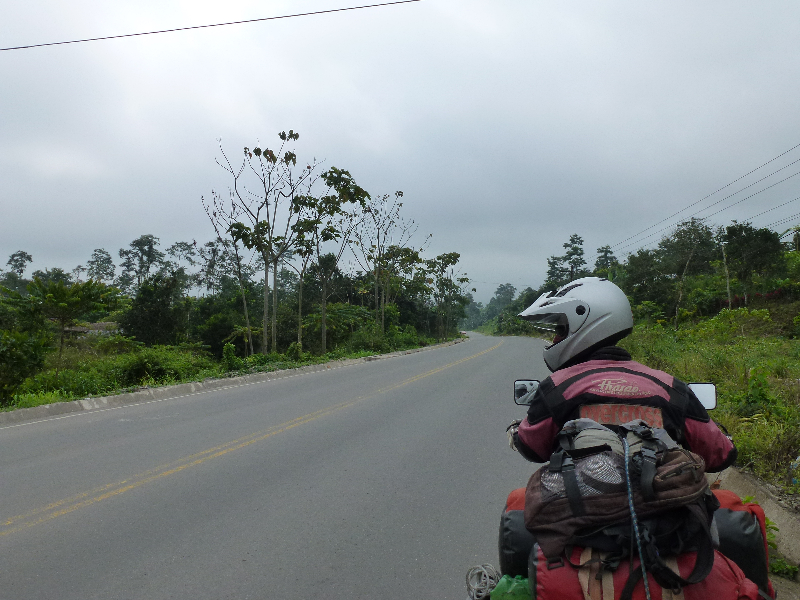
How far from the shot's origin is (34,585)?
366 cm

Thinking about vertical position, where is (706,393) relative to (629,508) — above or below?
above

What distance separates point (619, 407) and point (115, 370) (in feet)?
51.6

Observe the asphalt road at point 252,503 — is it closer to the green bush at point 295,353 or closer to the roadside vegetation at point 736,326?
the roadside vegetation at point 736,326

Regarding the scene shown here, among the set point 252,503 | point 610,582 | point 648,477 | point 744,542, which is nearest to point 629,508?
point 648,477

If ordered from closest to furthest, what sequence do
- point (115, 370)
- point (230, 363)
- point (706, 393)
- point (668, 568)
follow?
point (668, 568) < point (706, 393) < point (115, 370) < point (230, 363)

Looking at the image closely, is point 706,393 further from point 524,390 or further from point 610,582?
point 610,582

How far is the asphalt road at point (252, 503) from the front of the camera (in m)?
3.79

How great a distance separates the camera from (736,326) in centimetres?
2170

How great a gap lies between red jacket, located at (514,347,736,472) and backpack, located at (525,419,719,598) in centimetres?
24

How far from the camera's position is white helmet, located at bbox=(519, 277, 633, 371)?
2.54 meters

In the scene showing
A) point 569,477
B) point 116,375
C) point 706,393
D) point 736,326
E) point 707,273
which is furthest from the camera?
point 707,273

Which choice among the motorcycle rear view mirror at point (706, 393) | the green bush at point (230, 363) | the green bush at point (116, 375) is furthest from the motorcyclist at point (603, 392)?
the green bush at point (230, 363)

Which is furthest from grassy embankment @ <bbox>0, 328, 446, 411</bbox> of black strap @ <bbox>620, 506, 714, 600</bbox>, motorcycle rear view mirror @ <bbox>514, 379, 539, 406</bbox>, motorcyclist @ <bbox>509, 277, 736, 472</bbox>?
black strap @ <bbox>620, 506, 714, 600</bbox>

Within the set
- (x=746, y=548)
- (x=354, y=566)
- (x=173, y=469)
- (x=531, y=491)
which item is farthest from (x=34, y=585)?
(x=746, y=548)
